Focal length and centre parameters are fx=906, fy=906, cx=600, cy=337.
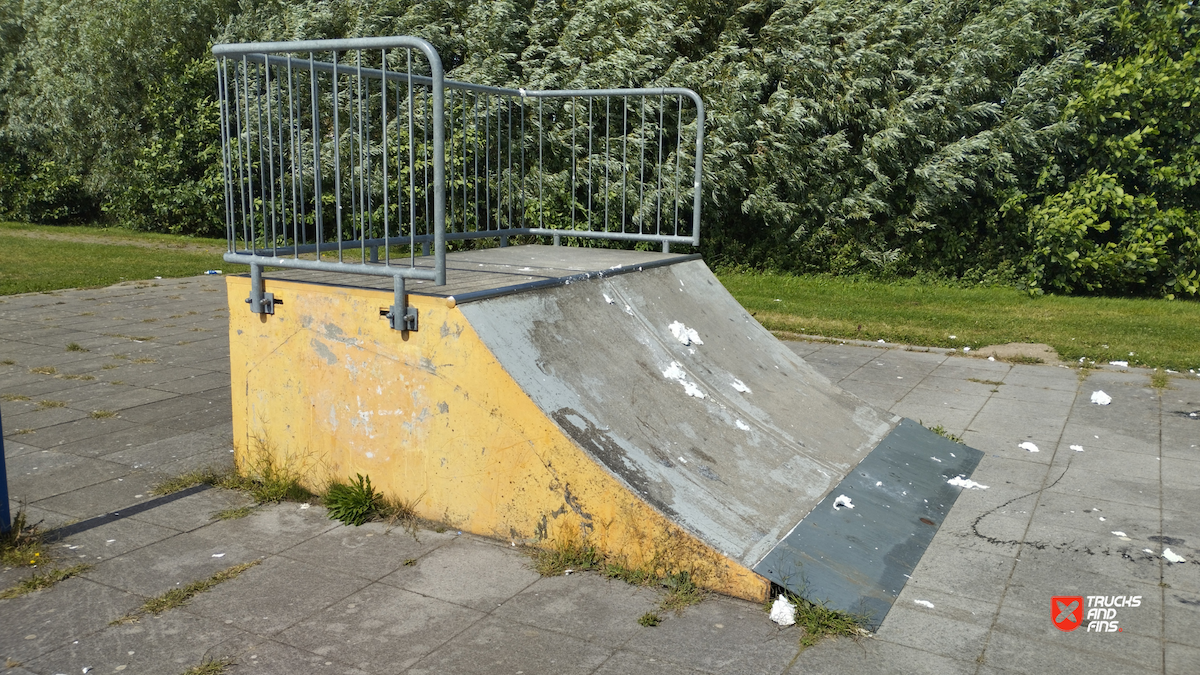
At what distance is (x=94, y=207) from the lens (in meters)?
23.7

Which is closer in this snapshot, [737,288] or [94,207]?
[737,288]

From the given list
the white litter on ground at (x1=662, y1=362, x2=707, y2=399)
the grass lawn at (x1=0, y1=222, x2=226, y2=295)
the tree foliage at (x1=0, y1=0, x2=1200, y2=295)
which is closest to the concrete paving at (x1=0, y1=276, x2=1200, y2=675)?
the white litter on ground at (x1=662, y1=362, x2=707, y2=399)

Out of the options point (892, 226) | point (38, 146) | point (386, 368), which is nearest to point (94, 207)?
point (38, 146)

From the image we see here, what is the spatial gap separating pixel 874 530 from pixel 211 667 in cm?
300

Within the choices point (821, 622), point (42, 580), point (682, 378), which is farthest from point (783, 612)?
point (42, 580)

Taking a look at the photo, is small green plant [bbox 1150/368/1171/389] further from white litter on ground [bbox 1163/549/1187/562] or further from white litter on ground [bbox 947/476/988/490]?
white litter on ground [bbox 1163/549/1187/562]

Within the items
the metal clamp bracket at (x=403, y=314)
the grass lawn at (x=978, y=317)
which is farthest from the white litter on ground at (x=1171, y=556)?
the grass lawn at (x=978, y=317)

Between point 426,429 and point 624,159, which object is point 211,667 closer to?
point 426,429

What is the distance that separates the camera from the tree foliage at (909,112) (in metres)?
12.6

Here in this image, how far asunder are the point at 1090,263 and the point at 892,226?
9.50 feet

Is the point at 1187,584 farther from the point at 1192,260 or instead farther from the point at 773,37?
the point at 773,37

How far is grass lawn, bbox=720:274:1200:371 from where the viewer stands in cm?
944

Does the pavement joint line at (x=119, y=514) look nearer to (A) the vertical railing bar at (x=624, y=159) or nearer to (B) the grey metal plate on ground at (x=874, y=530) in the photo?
(B) the grey metal plate on ground at (x=874, y=530)

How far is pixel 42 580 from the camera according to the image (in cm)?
384
